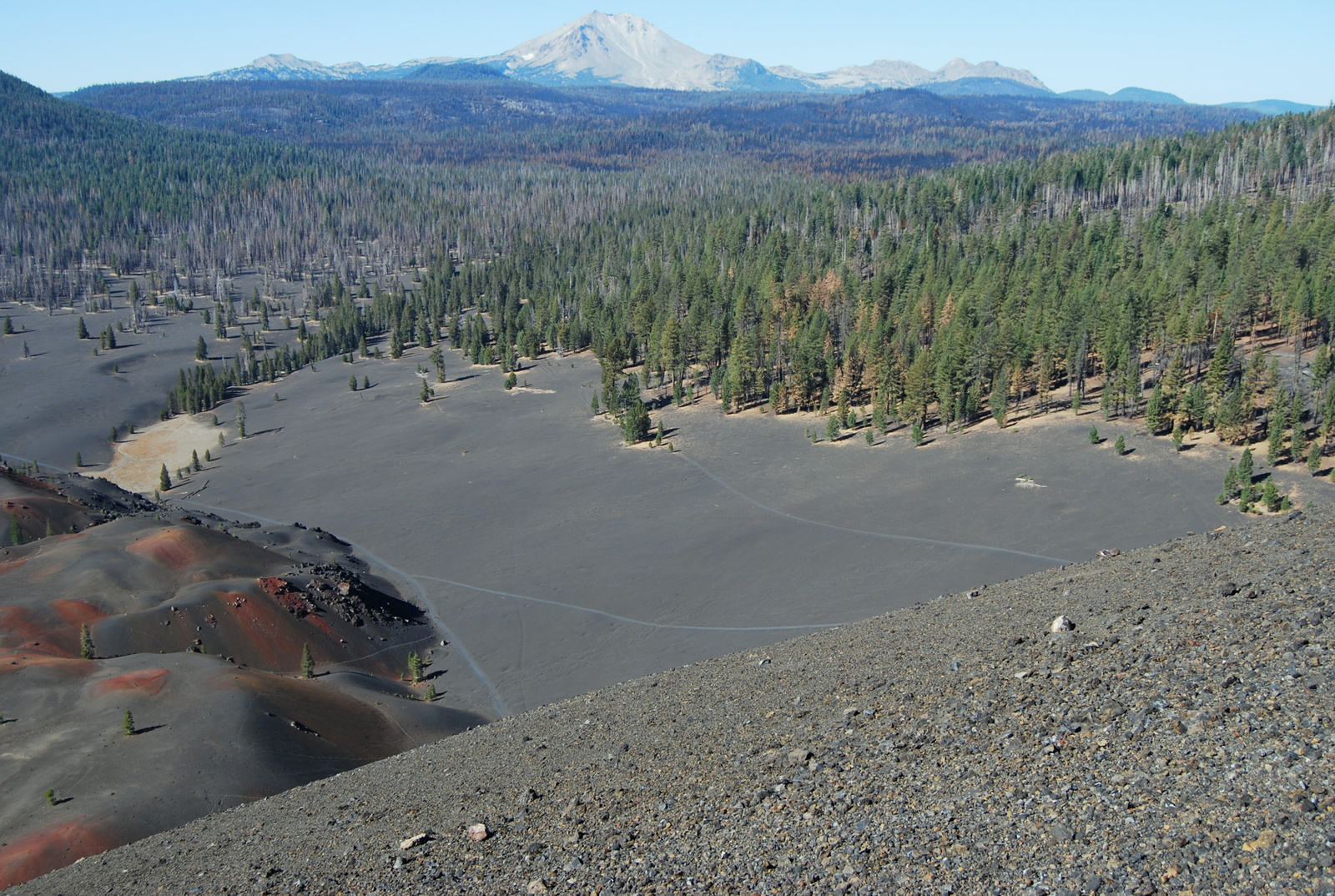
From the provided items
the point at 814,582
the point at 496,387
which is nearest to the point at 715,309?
the point at 496,387

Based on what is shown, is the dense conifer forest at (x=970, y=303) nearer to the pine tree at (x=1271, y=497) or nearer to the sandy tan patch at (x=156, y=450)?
the sandy tan patch at (x=156, y=450)

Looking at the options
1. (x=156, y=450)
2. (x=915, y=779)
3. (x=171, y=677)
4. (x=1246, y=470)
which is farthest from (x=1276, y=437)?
(x=156, y=450)

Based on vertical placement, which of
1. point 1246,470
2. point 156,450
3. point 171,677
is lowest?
point 156,450

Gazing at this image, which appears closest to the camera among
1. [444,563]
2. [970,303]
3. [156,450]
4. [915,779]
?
[915,779]

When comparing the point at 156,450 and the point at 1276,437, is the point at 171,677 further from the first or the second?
the point at 156,450

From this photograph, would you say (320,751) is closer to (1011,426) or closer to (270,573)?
(270,573)

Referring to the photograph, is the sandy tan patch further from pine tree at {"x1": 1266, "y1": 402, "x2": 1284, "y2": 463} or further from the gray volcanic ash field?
pine tree at {"x1": 1266, "y1": 402, "x2": 1284, "y2": 463}

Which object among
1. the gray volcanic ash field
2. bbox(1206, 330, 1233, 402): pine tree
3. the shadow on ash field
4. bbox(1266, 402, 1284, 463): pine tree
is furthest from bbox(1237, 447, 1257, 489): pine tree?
the shadow on ash field
